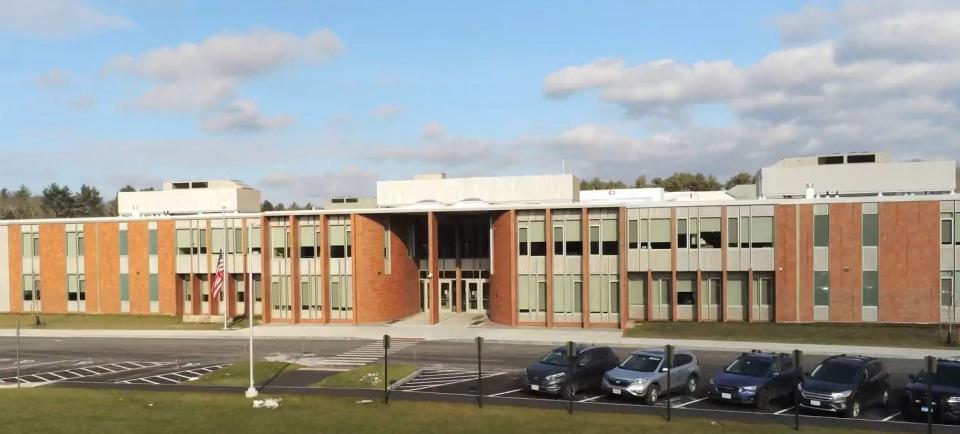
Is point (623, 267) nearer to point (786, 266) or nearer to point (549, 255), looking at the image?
point (549, 255)

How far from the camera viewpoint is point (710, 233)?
45156 millimetres

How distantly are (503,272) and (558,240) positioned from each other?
14.0 feet

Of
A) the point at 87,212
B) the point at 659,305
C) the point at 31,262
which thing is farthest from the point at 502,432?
the point at 87,212

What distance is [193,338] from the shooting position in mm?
44188

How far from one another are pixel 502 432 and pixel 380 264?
31852mm

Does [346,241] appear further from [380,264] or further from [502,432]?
[502,432]

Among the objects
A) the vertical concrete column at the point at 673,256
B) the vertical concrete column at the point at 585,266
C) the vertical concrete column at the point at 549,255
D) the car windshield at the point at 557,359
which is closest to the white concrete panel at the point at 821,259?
the vertical concrete column at the point at 673,256

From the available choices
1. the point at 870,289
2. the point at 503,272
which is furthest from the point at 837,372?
the point at 503,272

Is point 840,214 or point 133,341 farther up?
point 840,214

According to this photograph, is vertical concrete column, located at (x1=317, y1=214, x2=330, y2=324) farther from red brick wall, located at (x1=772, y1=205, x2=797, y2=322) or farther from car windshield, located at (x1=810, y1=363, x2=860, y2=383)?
car windshield, located at (x1=810, y1=363, x2=860, y2=383)

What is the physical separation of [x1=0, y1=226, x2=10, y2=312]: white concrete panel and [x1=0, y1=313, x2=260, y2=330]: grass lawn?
5.86 feet

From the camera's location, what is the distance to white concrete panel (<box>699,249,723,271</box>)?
45000 millimetres

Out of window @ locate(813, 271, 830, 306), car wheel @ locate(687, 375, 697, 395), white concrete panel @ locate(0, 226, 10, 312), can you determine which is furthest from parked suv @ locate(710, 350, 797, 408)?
white concrete panel @ locate(0, 226, 10, 312)

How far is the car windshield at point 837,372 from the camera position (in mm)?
22094
